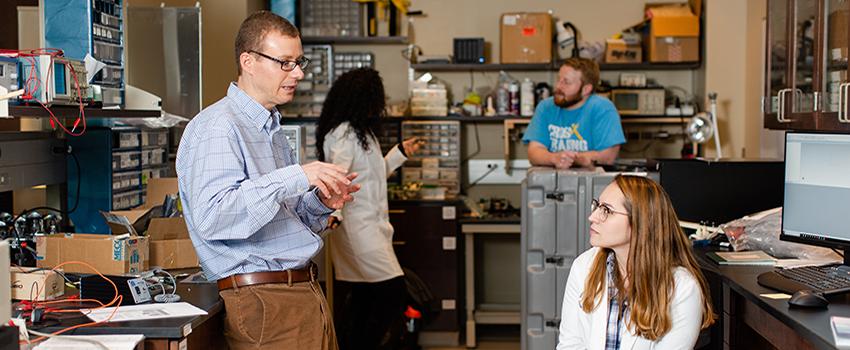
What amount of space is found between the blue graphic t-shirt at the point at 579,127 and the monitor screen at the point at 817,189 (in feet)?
5.52

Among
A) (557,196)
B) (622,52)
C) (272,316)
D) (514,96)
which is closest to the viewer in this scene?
(272,316)

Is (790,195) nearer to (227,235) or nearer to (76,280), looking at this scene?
(227,235)

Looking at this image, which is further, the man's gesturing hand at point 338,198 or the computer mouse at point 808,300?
the man's gesturing hand at point 338,198

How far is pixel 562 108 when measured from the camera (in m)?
4.78

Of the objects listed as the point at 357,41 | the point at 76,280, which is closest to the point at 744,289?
the point at 76,280

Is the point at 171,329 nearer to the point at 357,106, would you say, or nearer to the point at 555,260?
the point at 555,260

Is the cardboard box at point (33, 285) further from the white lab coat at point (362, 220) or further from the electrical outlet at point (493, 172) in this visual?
the electrical outlet at point (493, 172)

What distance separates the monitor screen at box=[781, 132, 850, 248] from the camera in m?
2.75

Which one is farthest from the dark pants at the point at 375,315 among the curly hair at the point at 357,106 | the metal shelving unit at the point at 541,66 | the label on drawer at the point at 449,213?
the metal shelving unit at the point at 541,66

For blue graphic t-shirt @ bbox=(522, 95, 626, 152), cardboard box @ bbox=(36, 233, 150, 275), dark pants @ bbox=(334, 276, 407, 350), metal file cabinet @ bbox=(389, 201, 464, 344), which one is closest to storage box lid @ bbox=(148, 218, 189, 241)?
cardboard box @ bbox=(36, 233, 150, 275)

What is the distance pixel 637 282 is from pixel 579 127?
2263 mm

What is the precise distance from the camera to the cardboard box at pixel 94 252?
2861 millimetres

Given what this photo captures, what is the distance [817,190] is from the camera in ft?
9.34

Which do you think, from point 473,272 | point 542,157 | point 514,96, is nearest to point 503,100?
point 514,96
